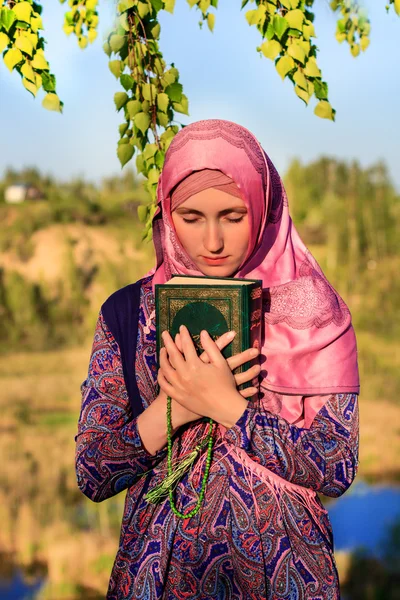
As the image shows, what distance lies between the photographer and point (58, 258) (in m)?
7.20

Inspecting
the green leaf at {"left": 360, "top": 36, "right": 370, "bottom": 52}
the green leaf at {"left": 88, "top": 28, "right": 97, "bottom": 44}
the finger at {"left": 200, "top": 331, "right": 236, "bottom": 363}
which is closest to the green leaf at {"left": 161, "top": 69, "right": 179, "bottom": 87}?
the finger at {"left": 200, "top": 331, "right": 236, "bottom": 363}

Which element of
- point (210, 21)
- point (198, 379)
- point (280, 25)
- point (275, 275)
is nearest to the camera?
point (198, 379)

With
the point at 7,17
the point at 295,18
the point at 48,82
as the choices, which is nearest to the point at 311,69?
the point at 295,18

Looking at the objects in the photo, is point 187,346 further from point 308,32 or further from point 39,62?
point 308,32

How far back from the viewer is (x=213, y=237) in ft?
4.44

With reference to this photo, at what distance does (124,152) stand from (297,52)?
61 cm

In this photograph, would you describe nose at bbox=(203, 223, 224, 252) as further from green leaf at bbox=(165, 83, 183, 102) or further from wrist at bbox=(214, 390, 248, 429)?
green leaf at bbox=(165, 83, 183, 102)

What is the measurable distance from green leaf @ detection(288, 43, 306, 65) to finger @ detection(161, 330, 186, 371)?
126 cm

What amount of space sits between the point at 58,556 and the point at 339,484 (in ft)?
13.8

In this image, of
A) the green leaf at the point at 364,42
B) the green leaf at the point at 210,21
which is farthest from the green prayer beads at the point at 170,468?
the green leaf at the point at 364,42

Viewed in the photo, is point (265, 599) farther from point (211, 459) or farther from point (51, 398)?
point (51, 398)

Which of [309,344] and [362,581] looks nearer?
[309,344]

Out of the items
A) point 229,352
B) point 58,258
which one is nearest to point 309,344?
point 229,352

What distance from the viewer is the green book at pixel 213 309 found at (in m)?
1.28
